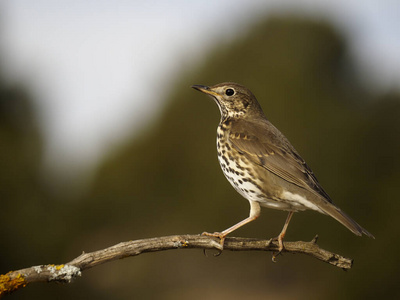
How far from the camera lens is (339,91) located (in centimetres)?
2117

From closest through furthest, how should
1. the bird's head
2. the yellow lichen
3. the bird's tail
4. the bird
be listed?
the yellow lichen < the bird's tail < the bird < the bird's head

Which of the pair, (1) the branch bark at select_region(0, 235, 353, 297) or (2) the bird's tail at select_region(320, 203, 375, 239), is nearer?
(1) the branch bark at select_region(0, 235, 353, 297)

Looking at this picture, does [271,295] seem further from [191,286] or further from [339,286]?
[339,286]

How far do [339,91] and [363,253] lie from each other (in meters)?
8.54

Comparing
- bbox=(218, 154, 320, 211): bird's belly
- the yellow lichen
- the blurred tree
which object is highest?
bbox=(218, 154, 320, 211): bird's belly

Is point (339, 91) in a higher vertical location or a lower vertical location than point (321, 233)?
higher

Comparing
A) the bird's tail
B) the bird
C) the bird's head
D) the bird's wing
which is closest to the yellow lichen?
the bird

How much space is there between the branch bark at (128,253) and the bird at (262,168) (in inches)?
6.2

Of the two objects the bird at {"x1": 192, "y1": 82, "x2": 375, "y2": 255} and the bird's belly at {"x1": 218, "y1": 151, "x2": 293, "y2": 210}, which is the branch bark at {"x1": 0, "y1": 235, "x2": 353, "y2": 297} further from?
the bird's belly at {"x1": 218, "y1": 151, "x2": 293, "y2": 210}

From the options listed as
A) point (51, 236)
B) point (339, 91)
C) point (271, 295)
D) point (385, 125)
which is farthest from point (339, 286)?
point (339, 91)

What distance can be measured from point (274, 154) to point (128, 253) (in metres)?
1.64

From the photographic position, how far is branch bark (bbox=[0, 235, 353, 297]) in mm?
3027

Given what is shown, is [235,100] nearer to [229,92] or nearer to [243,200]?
[229,92]

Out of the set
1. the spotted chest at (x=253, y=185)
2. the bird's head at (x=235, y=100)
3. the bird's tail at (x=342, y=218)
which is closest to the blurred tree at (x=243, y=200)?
the bird's head at (x=235, y=100)
